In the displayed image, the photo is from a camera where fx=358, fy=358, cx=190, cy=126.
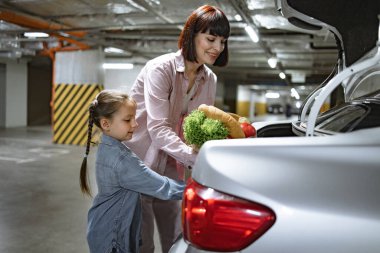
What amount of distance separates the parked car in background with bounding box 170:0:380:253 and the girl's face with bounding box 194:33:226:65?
796mm

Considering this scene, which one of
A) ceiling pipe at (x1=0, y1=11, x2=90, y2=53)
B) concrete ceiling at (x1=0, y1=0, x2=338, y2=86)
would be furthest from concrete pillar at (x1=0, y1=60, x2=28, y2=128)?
ceiling pipe at (x1=0, y1=11, x2=90, y2=53)

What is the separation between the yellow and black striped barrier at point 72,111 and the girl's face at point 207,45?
7835 millimetres

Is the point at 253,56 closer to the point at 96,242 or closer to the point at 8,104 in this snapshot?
the point at 8,104

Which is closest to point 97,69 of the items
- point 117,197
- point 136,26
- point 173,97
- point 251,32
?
point 136,26

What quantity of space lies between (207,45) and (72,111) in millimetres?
8292

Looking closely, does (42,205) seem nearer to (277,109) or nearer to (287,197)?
(287,197)

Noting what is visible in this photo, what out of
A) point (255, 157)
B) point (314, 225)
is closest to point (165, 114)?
point (255, 157)

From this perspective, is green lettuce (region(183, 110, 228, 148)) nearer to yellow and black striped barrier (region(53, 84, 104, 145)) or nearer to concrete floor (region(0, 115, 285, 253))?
concrete floor (region(0, 115, 285, 253))

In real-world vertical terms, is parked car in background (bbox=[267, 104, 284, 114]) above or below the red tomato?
below

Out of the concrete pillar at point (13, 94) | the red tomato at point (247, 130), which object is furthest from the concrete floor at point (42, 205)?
the concrete pillar at point (13, 94)

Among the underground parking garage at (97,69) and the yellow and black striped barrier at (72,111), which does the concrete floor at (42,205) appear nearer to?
the underground parking garage at (97,69)

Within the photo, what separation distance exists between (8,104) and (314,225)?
15058 mm

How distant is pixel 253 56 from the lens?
12.3 m

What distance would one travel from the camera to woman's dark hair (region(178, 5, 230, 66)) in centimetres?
157
